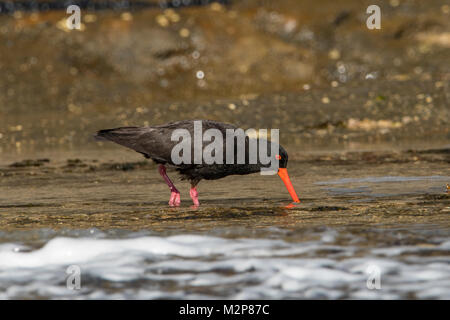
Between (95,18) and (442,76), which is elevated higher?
(95,18)

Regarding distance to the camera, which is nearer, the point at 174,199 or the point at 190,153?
the point at 190,153

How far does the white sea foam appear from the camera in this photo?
251 inches

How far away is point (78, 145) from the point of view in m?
17.6

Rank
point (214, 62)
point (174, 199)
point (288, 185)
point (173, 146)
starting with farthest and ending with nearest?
1. point (214, 62)
2. point (173, 146)
3. point (174, 199)
4. point (288, 185)

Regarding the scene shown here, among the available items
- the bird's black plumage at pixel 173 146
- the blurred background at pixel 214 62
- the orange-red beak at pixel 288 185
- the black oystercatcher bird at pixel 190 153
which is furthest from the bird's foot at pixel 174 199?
the blurred background at pixel 214 62

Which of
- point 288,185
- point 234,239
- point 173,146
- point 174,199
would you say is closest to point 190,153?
point 173,146

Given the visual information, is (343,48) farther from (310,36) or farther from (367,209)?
(367,209)

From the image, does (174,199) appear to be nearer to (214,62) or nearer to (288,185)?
(288,185)

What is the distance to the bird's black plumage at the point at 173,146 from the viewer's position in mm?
10523

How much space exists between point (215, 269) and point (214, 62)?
16.7 metres

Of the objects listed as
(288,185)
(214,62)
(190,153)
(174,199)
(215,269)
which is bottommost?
(215,269)

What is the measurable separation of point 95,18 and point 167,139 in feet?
45.9

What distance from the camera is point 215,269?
22.9 ft

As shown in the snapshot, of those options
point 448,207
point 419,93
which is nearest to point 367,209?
point 448,207
